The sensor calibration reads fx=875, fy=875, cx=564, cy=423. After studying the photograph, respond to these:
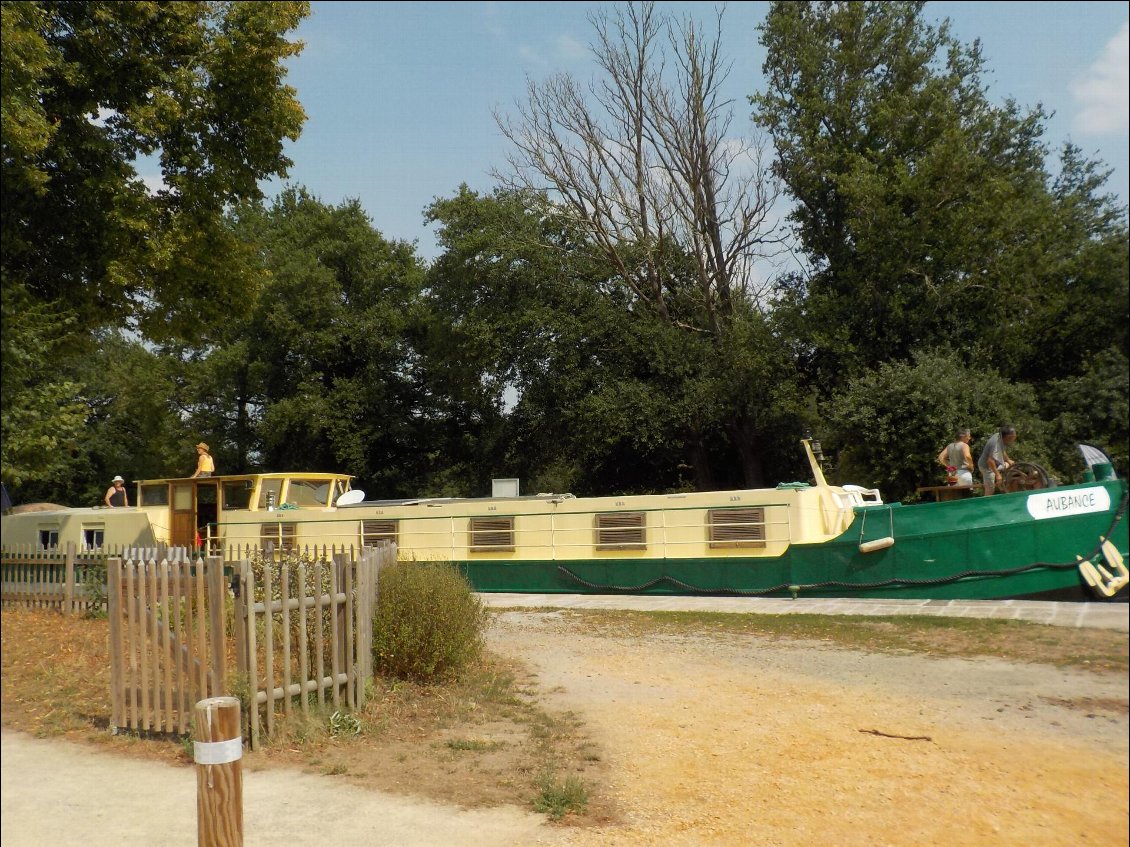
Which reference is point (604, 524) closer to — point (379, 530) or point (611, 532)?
point (611, 532)

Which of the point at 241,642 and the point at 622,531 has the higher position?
the point at 622,531

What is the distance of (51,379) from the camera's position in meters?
8.09

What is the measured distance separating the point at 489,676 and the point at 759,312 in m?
15.2

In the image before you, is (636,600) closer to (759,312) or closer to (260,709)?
(260,709)

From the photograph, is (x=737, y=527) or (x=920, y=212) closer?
(x=920, y=212)

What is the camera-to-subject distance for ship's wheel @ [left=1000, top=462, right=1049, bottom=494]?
2.69 metres

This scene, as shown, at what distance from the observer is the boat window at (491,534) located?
44.5 feet

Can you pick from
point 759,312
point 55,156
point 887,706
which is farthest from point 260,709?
point 759,312

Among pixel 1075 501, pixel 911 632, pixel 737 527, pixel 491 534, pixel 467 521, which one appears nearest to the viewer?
pixel 1075 501

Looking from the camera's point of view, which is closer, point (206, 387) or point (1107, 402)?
point (1107, 402)

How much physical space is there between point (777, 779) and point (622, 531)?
8.56 metres

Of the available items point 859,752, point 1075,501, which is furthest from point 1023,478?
point 859,752

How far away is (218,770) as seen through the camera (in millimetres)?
3057

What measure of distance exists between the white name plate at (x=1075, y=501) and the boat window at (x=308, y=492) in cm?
1327
